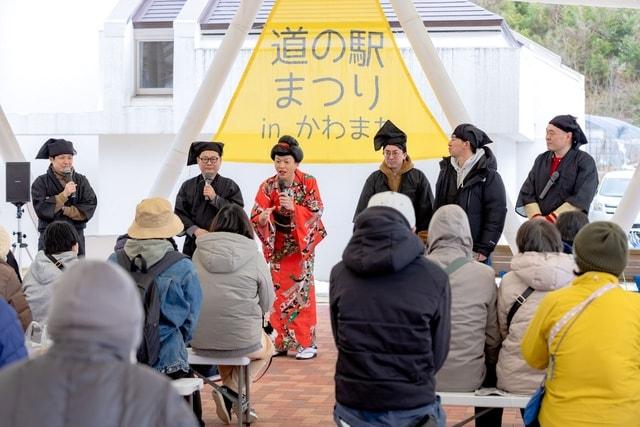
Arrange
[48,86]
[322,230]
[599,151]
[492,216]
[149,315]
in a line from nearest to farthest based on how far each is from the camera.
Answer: [149,315] < [492,216] < [322,230] < [48,86] < [599,151]

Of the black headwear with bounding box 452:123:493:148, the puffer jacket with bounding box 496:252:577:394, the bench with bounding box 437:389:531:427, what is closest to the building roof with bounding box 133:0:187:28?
the black headwear with bounding box 452:123:493:148

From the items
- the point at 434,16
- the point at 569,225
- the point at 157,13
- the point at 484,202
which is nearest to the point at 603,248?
the point at 569,225

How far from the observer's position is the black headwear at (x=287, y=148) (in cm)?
782

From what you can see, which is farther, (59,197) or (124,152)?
(124,152)

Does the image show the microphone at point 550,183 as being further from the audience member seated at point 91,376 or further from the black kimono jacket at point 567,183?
the audience member seated at point 91,376

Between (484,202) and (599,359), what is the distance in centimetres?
330

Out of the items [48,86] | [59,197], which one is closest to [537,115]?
[48,86]

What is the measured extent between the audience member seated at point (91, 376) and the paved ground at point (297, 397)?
396 cm

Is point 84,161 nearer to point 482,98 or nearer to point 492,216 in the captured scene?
point 482,98

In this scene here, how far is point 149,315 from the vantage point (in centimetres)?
498

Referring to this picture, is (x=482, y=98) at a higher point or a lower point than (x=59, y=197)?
higher

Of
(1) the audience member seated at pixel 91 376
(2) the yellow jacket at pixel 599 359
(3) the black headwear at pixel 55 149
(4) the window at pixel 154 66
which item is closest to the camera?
(1) the audience member seated at pixel 91 376

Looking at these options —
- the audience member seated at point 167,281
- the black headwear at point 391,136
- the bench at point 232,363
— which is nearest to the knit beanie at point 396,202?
the audience member seated at point 167,281

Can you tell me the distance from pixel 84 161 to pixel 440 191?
26.6 ft
